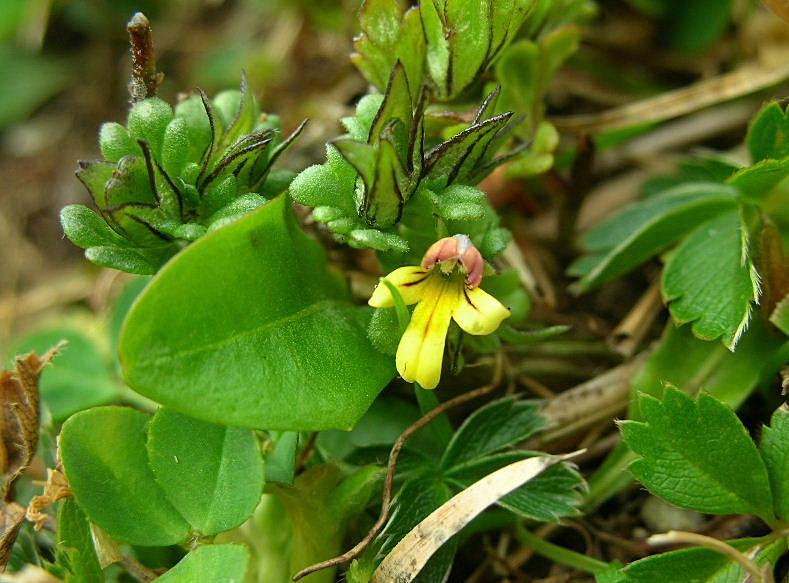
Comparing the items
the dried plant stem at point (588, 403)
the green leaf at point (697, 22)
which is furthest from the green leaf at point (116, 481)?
the green leaf at point (697, 22)

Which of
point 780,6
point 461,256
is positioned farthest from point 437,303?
point 780,6

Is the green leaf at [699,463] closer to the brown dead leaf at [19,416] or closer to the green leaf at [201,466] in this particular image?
the green leaf at [201,466]

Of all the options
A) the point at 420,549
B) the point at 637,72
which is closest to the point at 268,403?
the point at 420,549

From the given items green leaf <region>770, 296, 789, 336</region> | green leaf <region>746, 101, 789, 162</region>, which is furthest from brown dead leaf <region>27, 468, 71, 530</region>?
green leaf <region>746, 101, 789, 162</region>

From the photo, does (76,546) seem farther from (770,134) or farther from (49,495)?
(770,134)

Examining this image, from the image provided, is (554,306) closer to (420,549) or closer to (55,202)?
(420,549)
